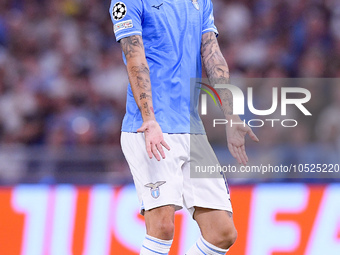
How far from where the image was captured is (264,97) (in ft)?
22.2

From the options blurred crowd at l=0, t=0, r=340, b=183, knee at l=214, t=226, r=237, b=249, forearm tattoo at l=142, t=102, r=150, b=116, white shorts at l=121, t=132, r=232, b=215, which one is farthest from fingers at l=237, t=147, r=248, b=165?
blurred crowd at l=0, t=0, r=340, b=183

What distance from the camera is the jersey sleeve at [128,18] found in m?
3.11

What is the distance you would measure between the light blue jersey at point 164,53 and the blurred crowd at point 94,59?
3.71 metres

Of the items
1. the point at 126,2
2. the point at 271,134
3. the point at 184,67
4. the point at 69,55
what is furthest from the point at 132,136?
the point at 69,55

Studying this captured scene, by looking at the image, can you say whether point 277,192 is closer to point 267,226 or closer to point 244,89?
point 267,226

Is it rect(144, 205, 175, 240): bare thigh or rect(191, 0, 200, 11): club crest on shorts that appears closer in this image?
rect(144, 205, 175, 240): bare thigh

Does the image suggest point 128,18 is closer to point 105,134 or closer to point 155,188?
point 155,188

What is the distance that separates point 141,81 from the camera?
10.1 feet

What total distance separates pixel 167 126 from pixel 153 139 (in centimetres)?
25

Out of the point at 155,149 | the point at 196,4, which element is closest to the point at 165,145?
the point at 155,149

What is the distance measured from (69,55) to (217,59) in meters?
5.51

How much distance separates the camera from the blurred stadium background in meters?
5.06

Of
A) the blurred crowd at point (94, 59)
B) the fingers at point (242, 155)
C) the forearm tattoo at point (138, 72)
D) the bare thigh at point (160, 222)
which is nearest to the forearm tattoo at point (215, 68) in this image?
the fingers at point (242, 155)

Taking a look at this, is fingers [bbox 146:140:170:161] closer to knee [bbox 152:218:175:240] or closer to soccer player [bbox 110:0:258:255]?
soccer player [bbox 110:0:258:255]
